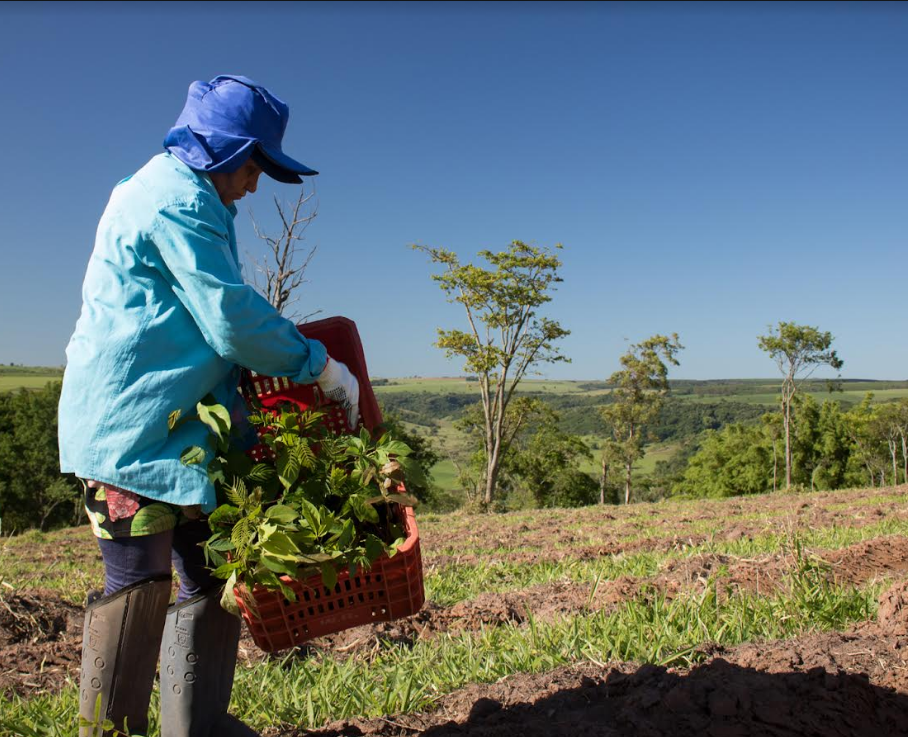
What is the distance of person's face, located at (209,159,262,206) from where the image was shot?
190 centimetres

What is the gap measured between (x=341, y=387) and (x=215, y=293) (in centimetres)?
45

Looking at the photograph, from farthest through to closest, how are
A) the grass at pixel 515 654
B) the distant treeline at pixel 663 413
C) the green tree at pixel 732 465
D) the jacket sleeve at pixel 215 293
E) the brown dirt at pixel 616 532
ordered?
1. the distant treeline at pixel 663 413
2. the green tree at pixel 732 465
3. the brown dirt at pixel 616 532
4. the grass at pixel 515 654
5. the jacket sleeve at pixel 215 293

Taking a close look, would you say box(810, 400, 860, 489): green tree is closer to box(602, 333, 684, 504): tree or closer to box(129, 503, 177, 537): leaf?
box(602, 333, 684, 504): tree

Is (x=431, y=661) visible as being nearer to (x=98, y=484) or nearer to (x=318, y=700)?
(x=318, y=700)

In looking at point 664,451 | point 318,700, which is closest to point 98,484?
point 318,700

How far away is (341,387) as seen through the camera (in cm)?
195

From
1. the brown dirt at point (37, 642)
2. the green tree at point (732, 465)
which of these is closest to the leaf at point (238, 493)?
the brown dirt at point (37, 642)

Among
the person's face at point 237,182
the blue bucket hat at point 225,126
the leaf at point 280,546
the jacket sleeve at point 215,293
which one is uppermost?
the blue bucket hat at point 225,126

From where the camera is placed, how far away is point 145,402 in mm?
1689

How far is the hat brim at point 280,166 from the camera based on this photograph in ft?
6.19

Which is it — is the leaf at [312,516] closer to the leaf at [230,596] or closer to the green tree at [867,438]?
the leaf at [230,596]

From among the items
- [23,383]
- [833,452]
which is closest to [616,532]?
[833,452]

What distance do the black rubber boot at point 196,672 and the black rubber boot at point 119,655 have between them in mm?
132

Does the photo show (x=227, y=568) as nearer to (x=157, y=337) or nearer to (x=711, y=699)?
(x=157, y=337)
